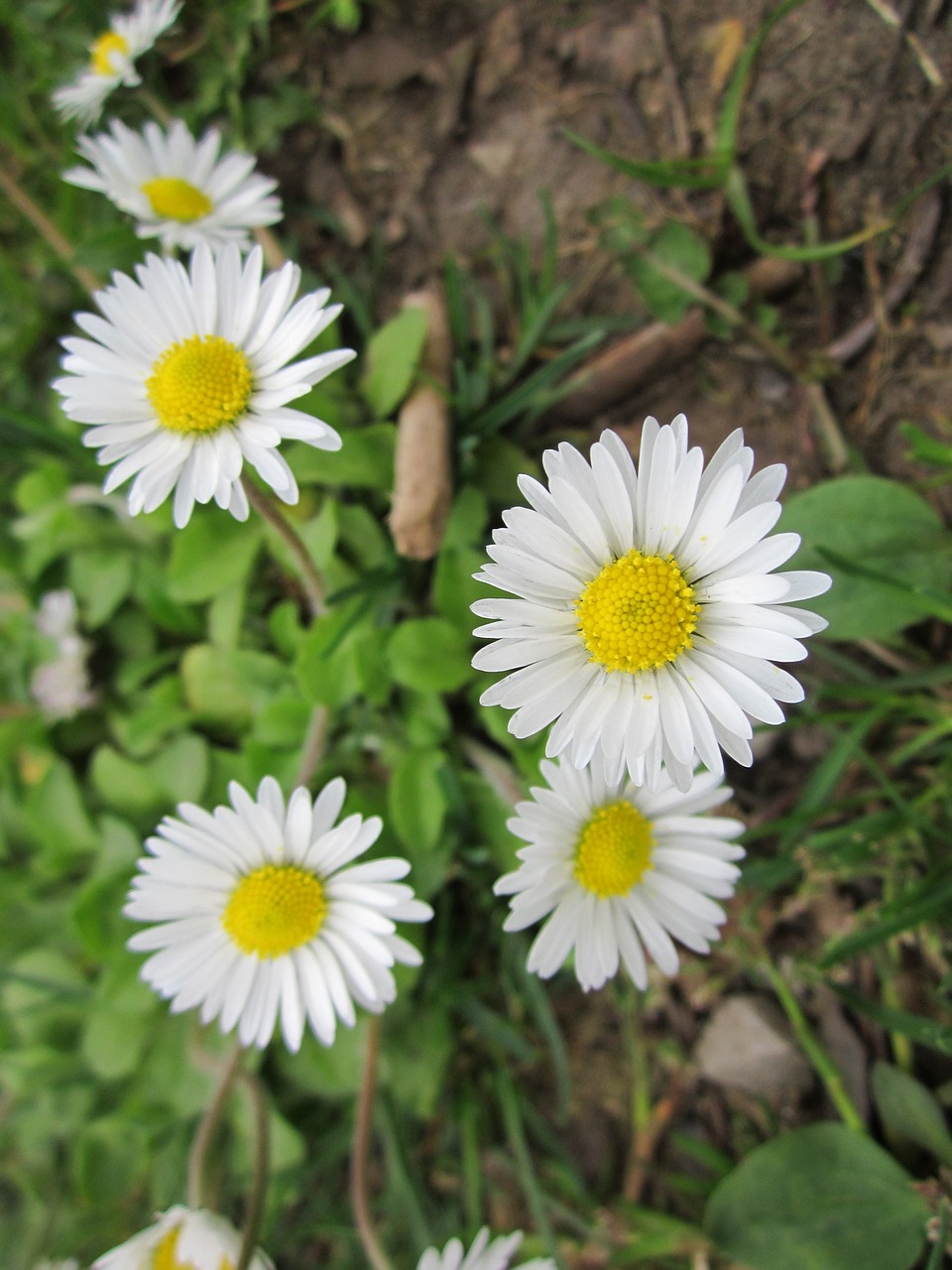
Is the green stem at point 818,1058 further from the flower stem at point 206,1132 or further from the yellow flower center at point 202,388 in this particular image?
the yellow flower center at point 202,388

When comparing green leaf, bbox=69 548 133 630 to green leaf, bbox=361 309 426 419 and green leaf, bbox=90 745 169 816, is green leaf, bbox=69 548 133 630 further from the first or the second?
green leaf, bbox=361 309 426 419

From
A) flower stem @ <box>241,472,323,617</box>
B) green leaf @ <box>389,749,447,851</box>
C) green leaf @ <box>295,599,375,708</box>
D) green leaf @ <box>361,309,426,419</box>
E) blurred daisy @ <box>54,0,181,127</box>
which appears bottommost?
green leaf @ <box>389,749,447,851</box>

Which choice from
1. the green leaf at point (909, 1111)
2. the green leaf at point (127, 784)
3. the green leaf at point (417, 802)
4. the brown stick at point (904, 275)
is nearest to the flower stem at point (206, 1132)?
the green leaf at point (417, 802)

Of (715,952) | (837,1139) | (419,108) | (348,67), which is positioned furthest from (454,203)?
(837,1139)

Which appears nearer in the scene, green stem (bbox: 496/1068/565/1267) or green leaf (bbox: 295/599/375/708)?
green leaf (bbox: 295/599/375/708)

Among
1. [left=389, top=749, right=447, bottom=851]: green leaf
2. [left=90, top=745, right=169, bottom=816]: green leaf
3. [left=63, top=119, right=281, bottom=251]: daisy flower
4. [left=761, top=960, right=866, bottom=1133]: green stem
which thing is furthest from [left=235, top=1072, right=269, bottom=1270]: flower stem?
[left=63, top=119, right=281, bottom=251]: daisy flower
